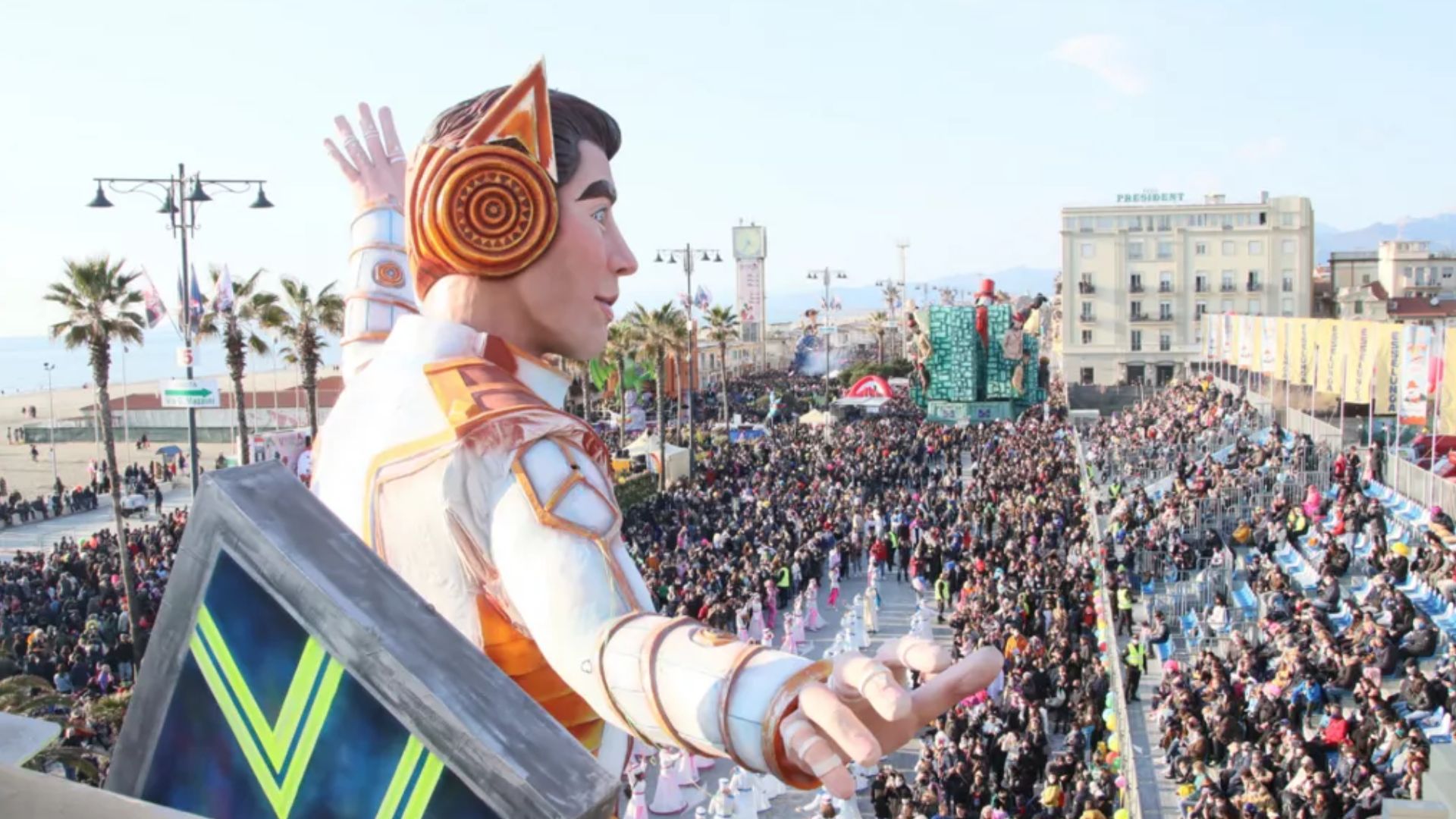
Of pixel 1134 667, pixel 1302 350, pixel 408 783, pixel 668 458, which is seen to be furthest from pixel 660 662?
pixel 668 458

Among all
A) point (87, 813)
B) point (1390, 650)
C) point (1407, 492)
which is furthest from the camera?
point (1407, 492)

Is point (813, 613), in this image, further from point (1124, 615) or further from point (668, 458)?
point (668, 458)

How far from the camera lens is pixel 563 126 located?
3.93 metres

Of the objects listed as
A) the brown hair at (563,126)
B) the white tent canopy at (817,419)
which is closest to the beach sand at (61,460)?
the white tent canopy at (817,419)

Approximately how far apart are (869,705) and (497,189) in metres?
2.05

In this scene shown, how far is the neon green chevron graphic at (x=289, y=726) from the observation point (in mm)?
1977

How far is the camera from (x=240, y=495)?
2.20 m

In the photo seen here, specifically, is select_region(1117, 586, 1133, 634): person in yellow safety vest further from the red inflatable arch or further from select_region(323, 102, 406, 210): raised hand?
the red inflatable arch

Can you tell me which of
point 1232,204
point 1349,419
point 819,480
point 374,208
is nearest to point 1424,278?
point 1232,204

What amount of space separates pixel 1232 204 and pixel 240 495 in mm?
60254

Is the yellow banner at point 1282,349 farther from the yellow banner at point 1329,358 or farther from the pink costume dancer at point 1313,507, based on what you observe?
the pink costume dancer at point 1313,507

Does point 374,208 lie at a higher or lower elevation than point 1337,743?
higher

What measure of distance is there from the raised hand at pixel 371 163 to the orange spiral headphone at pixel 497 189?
1.39 metres

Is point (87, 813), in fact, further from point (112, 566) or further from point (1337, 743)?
point (112, 566)
